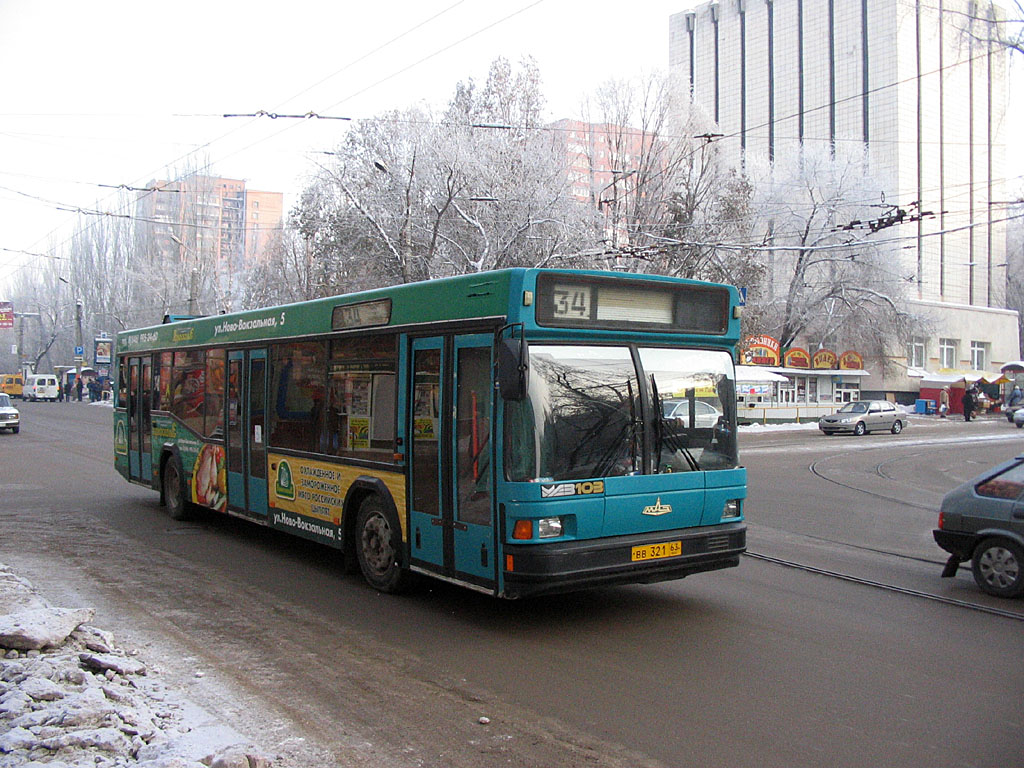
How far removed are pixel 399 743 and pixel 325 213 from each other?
36015mm

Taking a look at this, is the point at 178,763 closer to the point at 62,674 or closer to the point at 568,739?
the point at 62,674

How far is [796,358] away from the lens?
→ 5119 centimetres

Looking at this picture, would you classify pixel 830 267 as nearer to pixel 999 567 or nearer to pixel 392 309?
pixel 999 567

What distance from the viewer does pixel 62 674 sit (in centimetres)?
491

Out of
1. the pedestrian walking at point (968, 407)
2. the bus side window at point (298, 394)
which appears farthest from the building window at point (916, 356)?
the bus side window at point (298, 394)

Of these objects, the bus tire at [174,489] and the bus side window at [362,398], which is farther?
the bus tire at [174,489]

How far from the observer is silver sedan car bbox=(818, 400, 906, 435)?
38562 mm

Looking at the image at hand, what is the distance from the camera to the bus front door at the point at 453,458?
670 centimetres

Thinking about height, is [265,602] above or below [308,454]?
below

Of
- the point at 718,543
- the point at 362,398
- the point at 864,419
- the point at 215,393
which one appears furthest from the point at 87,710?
the point at 864,419

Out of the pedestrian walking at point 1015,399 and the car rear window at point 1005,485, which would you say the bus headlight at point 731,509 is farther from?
the pedestrian walking at point 1015,399

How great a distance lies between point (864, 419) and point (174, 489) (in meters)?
32.8

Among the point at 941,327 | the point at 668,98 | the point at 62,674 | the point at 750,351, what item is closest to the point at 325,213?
the point at 668,98

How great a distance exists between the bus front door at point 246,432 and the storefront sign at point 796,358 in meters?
44.5
